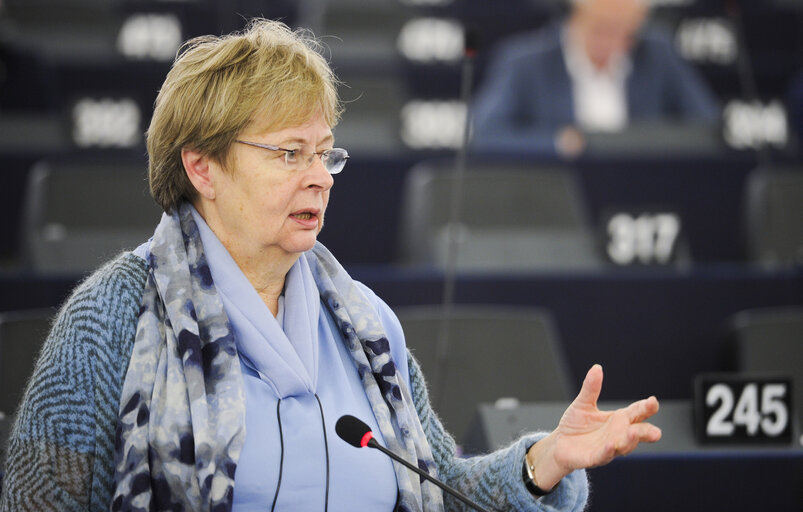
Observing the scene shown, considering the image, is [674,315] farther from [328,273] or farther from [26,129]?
[26,129]

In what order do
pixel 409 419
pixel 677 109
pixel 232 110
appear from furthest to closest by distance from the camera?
pixel 677 109 → pixel 409 419 → pixel 232 110

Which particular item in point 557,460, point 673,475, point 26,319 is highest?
point 26,319

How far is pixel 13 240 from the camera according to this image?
4.34 metres

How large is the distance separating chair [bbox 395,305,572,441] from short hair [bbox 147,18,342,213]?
965 millimetres

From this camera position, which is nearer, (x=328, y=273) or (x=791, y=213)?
(x=328, y=273)

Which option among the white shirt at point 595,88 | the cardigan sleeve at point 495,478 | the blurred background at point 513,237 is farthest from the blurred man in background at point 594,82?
the cardigan sleeve at point 495,478

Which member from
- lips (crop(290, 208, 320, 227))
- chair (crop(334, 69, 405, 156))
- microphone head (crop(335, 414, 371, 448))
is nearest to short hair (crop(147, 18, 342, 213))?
lips (crop(290, 208, 320, 227))

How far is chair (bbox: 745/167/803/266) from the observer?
12.3ft

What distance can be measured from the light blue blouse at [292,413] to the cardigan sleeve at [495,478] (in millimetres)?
137

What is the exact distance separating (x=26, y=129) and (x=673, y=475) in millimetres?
3314

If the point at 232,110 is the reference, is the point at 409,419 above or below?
below

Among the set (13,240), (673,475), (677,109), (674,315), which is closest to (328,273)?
(673,475)

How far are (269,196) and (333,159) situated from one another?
4.8 inches

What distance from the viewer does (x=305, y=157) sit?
1.65 m
